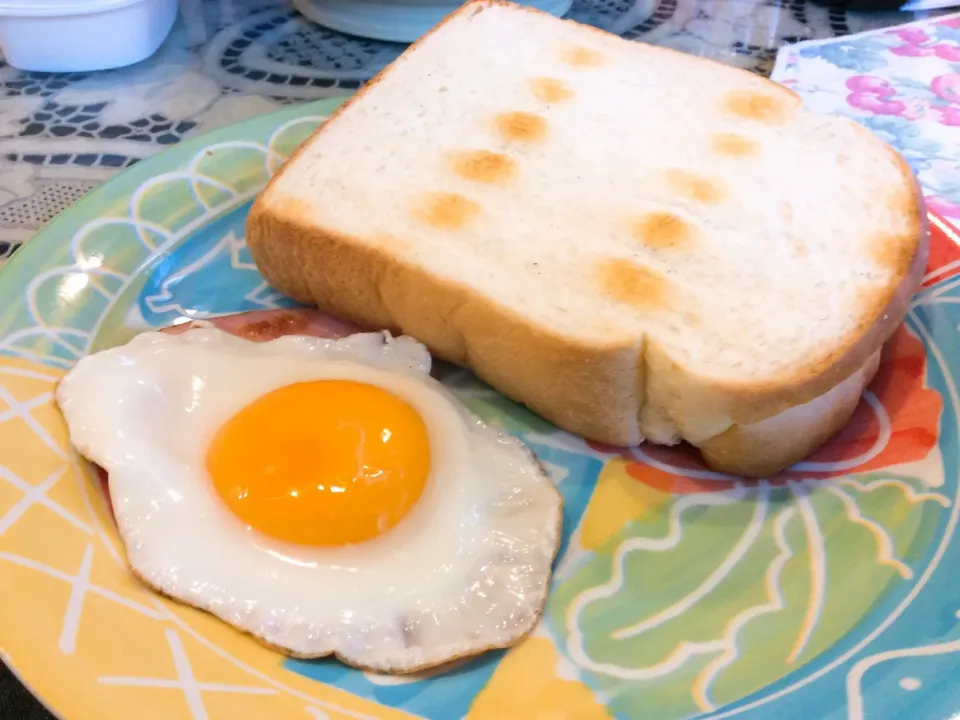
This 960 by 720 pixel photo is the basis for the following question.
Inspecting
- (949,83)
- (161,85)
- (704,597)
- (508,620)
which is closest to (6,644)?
(508,620)

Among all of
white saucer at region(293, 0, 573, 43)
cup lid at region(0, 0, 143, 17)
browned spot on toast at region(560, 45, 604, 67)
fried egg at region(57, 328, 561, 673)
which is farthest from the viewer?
white saucer at region(293, 0, 573, 43)

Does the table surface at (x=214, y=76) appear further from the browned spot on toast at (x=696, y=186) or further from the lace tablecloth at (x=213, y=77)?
the browned spot on toast at (x=696, y=186)

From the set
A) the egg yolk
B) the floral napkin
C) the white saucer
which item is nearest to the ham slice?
the egg yolk

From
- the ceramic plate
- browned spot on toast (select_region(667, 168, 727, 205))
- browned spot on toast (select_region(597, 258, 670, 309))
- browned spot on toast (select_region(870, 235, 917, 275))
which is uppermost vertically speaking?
browned spot on toast (select_region(667, 168, 727, 205))

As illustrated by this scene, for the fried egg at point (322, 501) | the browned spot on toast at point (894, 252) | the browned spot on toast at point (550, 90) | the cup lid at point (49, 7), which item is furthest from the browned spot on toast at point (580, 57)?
the cup lid at point (49, 7)

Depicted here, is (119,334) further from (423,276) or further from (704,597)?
(704,597)

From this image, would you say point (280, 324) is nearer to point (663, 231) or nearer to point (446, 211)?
point (446, 211)

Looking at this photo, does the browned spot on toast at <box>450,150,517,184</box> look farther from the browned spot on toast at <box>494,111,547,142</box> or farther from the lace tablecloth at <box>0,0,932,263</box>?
the lace tablecloth at <box>0,0,932,263</box>

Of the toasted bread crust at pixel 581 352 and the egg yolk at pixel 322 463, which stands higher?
the toasted bread crust at pixel 581 352
